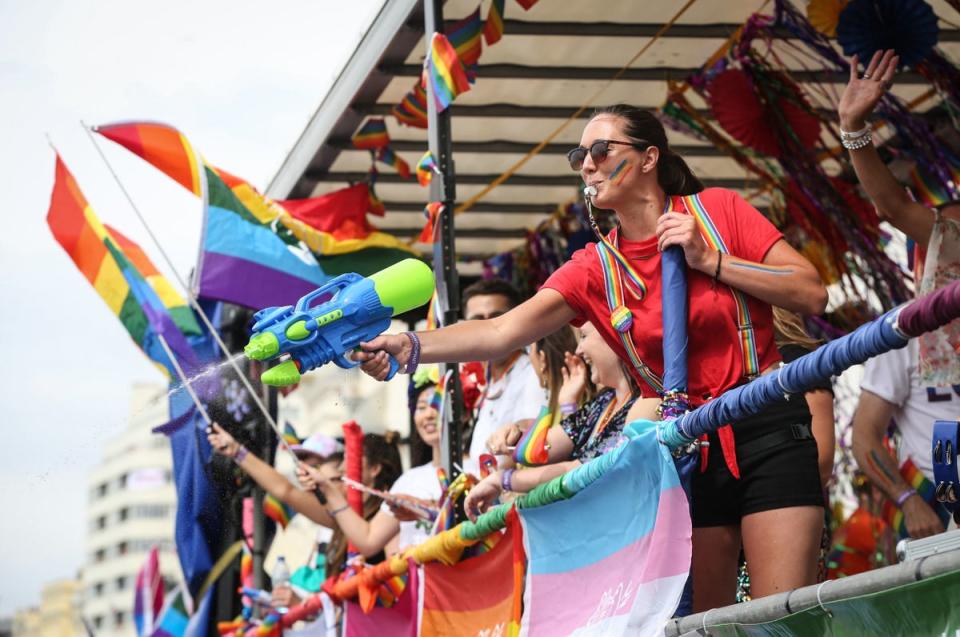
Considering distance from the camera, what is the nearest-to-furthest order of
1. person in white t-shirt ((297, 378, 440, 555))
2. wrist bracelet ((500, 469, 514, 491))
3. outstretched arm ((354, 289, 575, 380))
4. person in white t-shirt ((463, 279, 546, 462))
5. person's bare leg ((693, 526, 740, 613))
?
person's bare leg ((693, 526, 740, 613))
outstretched arm ((354, 289, 575, 380))
wrist bracelet ((500, 469, 514, 491))
person in white t-shirt ((463, 279, 546, 462))
person in white t-shirt ((297, 378, 440, 555))

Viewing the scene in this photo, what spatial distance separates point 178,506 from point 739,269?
20.3 feet

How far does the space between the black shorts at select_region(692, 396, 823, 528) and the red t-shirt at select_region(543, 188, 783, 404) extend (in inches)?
4.7

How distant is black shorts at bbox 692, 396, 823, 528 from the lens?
2.63 metres

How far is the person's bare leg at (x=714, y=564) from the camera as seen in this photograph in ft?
9.02

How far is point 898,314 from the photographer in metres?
1.83

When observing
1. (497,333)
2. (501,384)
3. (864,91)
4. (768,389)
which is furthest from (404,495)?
(768,389)

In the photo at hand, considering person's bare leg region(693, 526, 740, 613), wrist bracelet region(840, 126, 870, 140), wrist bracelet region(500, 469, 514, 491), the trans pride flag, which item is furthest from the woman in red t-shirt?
wrist bracelet region(500, 469, 514, 491)

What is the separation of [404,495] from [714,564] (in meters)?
2.58

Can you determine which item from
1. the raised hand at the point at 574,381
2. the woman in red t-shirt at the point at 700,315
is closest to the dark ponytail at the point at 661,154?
the woman in red t-shirt at the point at 700,315

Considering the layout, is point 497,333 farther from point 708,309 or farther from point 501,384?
point 501,384

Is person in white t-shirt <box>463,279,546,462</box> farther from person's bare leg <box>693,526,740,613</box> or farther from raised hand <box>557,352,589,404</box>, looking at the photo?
person's bare leg <box>693,526,740,613</box>

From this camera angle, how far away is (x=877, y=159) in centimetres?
346

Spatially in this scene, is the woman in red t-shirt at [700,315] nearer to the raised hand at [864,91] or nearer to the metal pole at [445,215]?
the raised hand at [864,91]

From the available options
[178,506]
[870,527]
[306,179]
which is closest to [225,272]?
[306,179]
